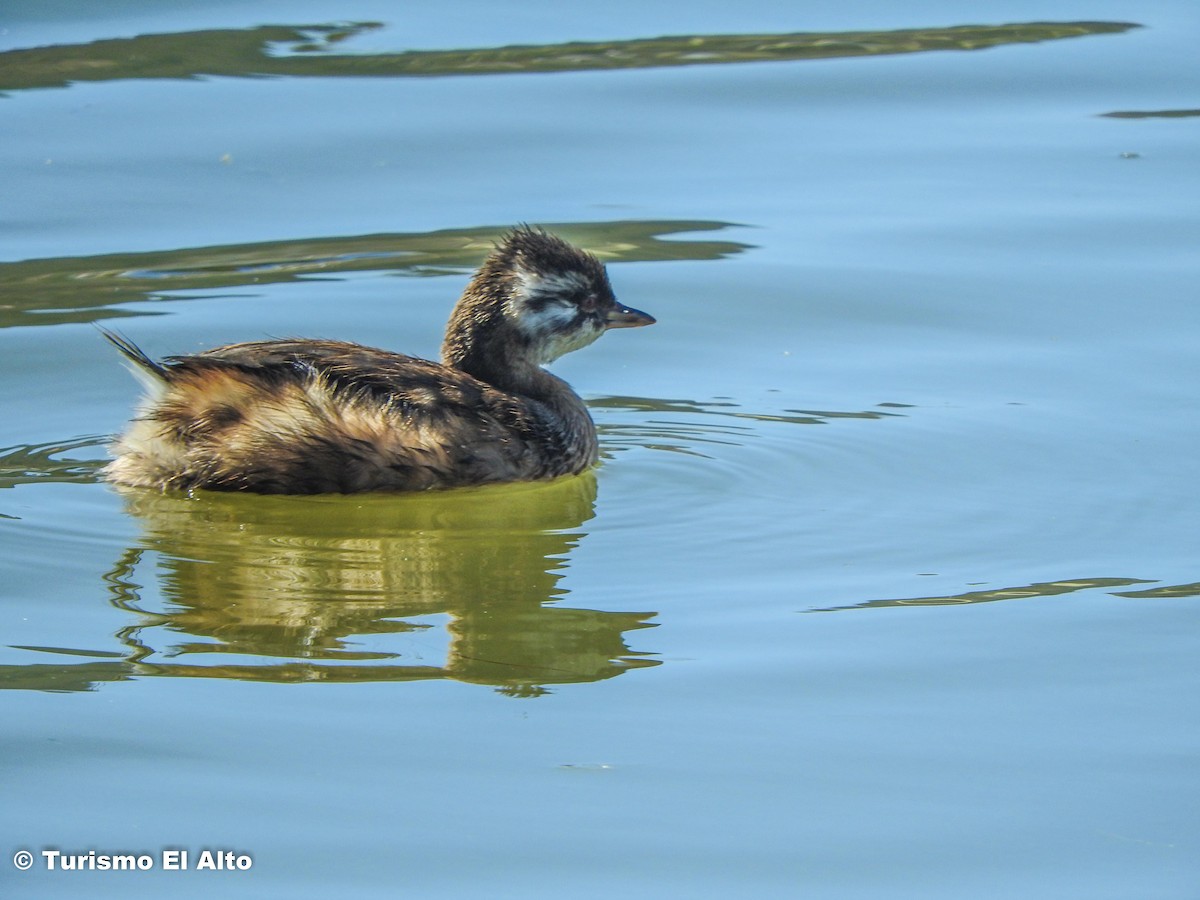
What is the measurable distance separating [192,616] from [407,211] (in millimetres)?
4990

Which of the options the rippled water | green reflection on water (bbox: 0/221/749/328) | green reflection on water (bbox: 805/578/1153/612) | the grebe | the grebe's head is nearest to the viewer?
the rippled water

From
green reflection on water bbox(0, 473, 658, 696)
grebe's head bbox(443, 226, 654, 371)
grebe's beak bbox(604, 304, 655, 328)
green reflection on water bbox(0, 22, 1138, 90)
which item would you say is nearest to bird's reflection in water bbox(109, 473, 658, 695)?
green reflection on water bbox(0, 473, 658, 696)

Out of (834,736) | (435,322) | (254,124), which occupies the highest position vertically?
(254,124)

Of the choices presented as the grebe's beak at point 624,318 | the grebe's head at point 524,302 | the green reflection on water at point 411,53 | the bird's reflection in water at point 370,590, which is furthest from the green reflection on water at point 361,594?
the green reflection on water at point 411,53

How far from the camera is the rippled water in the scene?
4.90 m

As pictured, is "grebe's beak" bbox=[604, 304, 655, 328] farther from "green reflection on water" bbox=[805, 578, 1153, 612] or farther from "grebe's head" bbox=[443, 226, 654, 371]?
"green reflection on water" bbox=[805, 578, 1153, 612]

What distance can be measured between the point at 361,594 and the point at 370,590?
0.18 ft

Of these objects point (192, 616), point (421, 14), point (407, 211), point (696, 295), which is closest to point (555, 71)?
point (421, 14)

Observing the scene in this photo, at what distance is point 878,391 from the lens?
27.5ft

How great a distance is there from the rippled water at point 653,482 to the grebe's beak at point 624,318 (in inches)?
14.5

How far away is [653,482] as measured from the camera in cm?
761

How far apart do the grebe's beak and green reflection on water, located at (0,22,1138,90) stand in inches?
204

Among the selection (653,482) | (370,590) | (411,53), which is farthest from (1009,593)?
Answer: (411,53)

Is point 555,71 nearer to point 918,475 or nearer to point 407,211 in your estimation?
point 407,211
